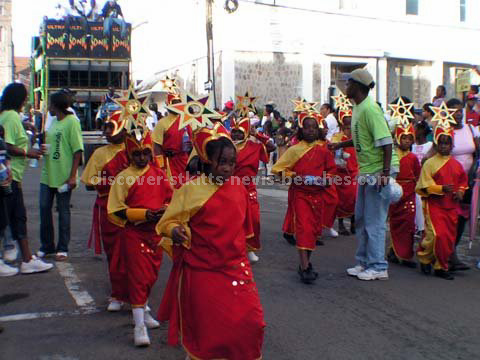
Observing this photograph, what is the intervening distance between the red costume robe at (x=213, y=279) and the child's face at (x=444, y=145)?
3785mm

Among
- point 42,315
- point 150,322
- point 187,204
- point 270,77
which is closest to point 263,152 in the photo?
point 150,322

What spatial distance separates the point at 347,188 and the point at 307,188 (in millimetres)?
3010

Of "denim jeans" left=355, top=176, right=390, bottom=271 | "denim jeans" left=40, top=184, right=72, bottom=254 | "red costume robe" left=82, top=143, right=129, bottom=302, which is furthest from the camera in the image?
"denim jeans" left=40, top=184, right=72, bottom=254

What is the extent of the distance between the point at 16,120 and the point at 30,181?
32.3 ft

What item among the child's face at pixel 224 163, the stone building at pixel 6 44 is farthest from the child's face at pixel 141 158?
the stone building at pixel 6 44

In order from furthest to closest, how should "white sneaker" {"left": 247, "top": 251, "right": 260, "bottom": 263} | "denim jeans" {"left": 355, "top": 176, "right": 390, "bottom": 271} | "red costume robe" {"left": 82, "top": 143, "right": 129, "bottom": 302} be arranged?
"white sneaker" {"left": 247, "top": 251, "right": 260, "bottom": 263} → "denim jeans" {"left": 355, "top": 176, "right": 390, "bottom": 271} → "red costume robe" {"left": 82, "top": 143, "right": 129, "bottom": 302}

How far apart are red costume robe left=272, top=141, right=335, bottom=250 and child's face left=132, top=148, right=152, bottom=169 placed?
7.22 ft

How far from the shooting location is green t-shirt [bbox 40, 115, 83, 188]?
735cm

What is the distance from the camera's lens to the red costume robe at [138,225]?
5.01 meters

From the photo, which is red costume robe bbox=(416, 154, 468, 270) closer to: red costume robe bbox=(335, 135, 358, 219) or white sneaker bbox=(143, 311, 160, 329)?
red costume robe bbox=(335, 135, 358, 219)

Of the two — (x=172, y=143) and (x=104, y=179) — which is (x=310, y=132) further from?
(x=104, y=179)

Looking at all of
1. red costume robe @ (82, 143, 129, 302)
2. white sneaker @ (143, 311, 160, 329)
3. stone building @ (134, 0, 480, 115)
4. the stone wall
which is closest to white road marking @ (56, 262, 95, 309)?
red costume robe @ (82, 143, 129, 302)

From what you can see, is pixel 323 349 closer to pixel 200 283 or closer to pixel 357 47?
pixel 200 283

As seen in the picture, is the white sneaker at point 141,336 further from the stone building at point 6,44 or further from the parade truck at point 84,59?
the stone building at point 6,44
